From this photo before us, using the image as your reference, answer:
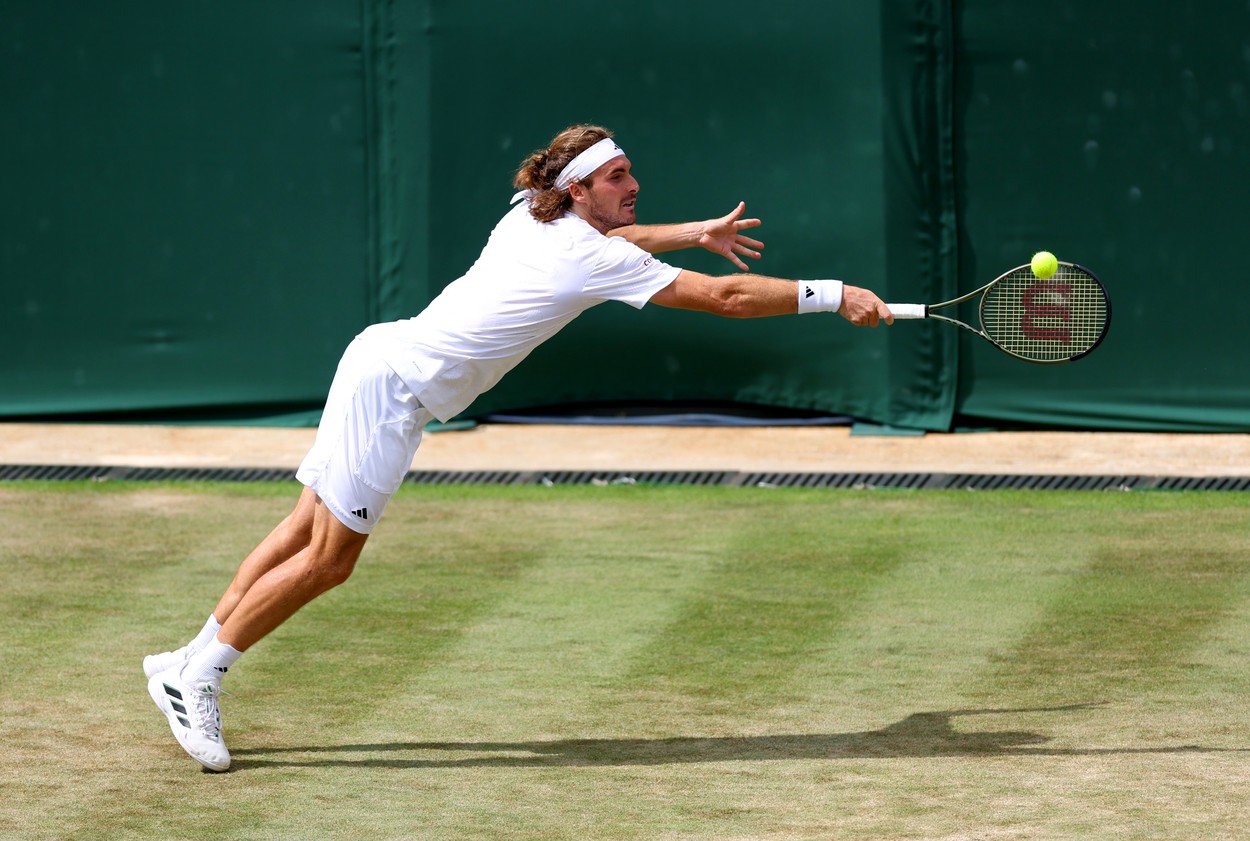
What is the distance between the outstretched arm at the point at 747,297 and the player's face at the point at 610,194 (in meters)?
0.31

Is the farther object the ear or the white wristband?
the ear

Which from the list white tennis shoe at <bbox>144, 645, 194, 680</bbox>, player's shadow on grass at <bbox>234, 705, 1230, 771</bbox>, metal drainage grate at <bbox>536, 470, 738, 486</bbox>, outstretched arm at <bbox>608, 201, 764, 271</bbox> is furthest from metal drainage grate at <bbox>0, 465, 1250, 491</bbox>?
white tennis shoe at <bbox>144, 645, 194, 680</bbox>

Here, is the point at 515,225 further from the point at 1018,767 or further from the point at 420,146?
the point at 420,146

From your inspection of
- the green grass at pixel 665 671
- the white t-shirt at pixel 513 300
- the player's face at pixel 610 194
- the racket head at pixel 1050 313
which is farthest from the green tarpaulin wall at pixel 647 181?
the white t-shirt at pixel 513 300

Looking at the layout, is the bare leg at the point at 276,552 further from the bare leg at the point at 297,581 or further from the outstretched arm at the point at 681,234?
the outstretched arm at the point at 681,234

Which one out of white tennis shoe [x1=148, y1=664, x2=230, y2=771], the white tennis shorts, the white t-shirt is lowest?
white tennis shoe [x1=148, y1=664, x2=230, y2=771]

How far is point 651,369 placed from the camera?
9703mm

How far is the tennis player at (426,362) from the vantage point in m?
4.97

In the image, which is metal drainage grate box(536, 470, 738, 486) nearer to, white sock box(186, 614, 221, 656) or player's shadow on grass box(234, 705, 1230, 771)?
player's shadow on grass box(234, 705, 1230, 771)

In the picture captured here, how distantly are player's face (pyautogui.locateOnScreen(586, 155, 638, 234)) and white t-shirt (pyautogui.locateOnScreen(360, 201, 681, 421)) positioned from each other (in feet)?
0.31

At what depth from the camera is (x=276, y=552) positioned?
5098 mm

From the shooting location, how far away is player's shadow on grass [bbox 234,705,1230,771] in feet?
16.1

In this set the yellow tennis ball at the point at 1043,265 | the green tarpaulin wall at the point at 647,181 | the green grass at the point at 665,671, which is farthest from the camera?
the green tarpaulin wall at the point at 647,181

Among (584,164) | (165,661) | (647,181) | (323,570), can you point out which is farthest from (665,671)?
(647,181)
